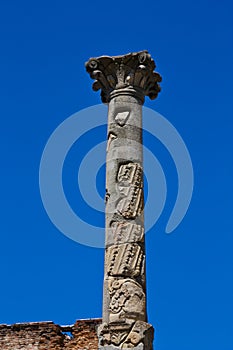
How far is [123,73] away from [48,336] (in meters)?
8.51

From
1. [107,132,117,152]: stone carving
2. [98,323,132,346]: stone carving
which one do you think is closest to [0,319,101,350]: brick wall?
[107,132,117,152]: stone carving

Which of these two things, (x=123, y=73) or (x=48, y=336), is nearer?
(x=123, y=73)

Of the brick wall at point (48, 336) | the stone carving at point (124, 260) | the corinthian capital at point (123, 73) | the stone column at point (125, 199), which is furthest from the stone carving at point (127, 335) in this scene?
the brick wall at point (48, 336)

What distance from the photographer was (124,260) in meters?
8.36

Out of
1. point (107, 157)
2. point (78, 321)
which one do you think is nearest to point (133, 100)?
point (107, 157)

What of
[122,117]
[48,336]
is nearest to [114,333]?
[122,117]

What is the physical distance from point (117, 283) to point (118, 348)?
2.72 feet

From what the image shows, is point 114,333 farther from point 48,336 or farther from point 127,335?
point 48,336

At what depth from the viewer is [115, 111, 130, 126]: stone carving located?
30.9 ft

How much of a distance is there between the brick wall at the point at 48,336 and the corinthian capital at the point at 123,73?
769 cm

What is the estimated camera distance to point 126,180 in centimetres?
899

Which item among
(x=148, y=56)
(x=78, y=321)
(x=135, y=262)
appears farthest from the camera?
(x=78, y=321)

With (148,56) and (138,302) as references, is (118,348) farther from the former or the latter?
(148,56)

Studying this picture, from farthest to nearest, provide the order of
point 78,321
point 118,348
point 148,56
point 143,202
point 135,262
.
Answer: point 78,321 → point 148,56 → point 143,202 → point 135,262 → point 118,348
